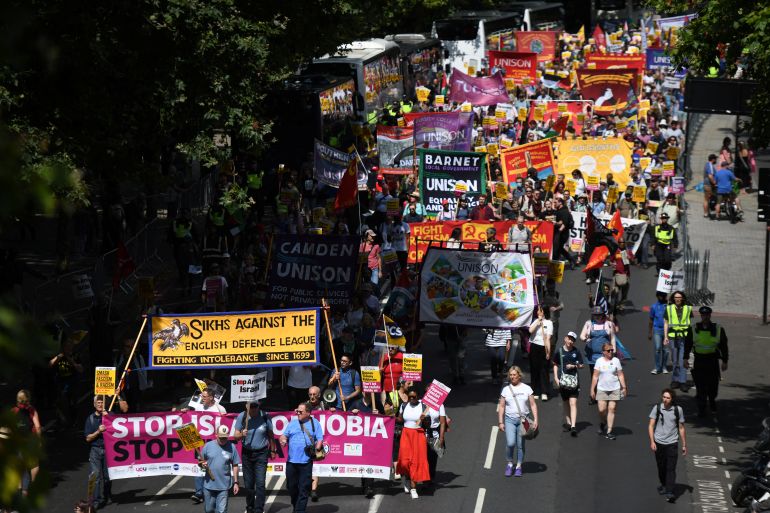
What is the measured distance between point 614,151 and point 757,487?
1752 centimetres

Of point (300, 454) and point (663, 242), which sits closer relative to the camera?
point (300, 454)

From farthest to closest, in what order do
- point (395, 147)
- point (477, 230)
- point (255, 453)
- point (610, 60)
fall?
1. point (610, 60)
2. point (395, 147)
3. point (477, 230)
4. point (255, 453)

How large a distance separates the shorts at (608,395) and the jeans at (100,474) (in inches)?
246

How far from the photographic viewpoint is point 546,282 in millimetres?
22766

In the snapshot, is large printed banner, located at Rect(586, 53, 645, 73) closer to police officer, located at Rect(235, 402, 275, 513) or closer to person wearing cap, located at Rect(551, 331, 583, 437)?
person wearing cap, located at Rect(551, 331, 583, 437)

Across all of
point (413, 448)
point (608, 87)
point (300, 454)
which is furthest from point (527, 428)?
point (608, 87)

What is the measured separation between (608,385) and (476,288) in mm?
3035

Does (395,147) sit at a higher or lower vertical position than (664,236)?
higher

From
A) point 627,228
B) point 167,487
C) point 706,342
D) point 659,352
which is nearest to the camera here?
point 167,487

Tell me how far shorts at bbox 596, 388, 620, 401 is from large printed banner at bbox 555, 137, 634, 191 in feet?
47.7

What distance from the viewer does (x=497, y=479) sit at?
15.7 m

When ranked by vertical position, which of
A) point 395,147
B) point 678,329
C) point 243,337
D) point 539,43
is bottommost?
point 678,329

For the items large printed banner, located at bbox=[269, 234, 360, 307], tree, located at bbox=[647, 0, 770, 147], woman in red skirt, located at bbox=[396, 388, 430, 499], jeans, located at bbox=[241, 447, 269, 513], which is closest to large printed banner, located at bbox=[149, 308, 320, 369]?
woman in red skirt, located at bbox=[396, 388, 430, 499]

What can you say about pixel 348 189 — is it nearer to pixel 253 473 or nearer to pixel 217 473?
pixel 253 473
